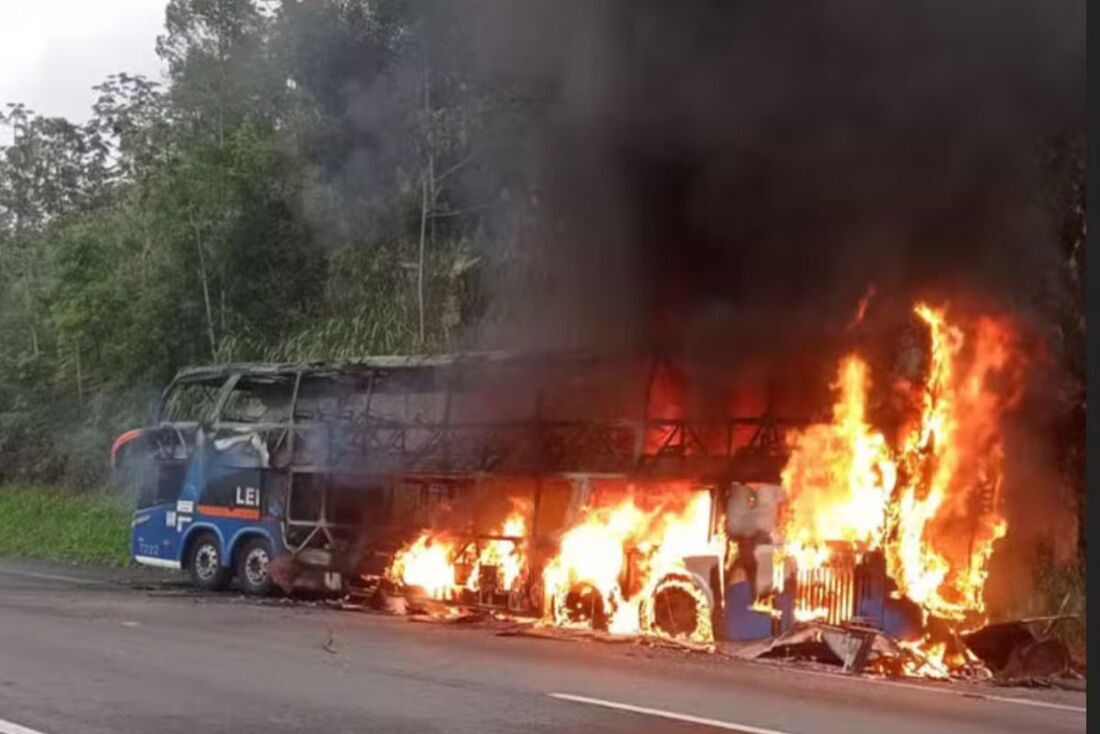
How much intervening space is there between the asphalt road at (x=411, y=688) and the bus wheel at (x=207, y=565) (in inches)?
124

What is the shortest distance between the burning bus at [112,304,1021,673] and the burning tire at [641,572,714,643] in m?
0.02

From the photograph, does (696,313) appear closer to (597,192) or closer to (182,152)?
(597,192)

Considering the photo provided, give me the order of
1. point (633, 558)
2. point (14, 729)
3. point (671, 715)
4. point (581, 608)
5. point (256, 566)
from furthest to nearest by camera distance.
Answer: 1. point (256, 566)
2. point (581, 608)
3. point (633, 558)
4. point (671, 715)
5. point (14, 729)

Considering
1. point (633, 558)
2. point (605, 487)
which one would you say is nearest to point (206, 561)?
point (605, 487)

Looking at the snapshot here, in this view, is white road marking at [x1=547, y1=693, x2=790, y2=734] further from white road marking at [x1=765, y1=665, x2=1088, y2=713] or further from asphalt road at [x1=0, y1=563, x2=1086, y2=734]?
white road marking at [x1=765, y1=665, x2=1088, y2=713]

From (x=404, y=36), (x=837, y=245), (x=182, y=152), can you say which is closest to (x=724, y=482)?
(x=837, y=245)

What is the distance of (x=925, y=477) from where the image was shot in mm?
10625

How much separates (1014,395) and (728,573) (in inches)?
108

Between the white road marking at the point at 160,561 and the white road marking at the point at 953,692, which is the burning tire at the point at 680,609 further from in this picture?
the white road marking at the point at 160,561

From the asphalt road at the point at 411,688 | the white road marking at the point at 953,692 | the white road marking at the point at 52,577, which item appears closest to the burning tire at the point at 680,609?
the asphalt road at the point at 411,688

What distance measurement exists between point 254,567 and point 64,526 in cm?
1066

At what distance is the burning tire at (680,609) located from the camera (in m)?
11.1

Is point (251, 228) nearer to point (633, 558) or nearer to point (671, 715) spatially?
point (633, 558)

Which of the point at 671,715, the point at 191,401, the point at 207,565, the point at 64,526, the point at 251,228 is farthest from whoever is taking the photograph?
the point at 64,526
